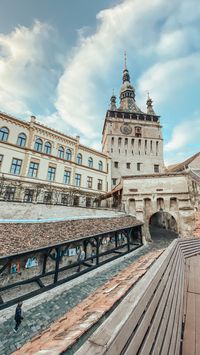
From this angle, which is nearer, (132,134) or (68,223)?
(68,223)

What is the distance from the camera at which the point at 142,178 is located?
735 inches

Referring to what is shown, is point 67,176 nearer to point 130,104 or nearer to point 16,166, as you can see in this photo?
point 16,166

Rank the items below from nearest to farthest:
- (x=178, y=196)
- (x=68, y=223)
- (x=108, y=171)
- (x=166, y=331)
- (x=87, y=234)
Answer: (x=166, y=331), (x=87, y=234), (x=68, y=223), (x=178, y=196), (x=108, y=171)

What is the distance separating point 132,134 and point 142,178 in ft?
45.2

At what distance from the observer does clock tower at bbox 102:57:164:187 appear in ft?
90.2

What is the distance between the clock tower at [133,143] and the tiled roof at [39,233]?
16710 millimetres

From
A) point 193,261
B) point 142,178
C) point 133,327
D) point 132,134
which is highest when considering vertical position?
point 132,134

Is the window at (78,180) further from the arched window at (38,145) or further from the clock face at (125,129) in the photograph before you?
the clock face at (125,129)

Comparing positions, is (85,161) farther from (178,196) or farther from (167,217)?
(167,217)

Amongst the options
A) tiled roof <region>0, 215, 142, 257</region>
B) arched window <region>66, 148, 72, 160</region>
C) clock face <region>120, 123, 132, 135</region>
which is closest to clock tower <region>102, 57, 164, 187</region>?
clock face <region>120, 123, 132, 135</region>

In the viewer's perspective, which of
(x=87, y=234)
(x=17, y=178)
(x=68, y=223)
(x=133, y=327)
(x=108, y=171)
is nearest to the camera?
(x=133, y=327)

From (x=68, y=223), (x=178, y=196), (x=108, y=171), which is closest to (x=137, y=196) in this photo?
(x=178, y=196)

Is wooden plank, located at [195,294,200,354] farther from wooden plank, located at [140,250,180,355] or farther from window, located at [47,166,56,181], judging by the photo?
window, located at [47,166,56,181]

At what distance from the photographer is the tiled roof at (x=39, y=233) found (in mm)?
6219
